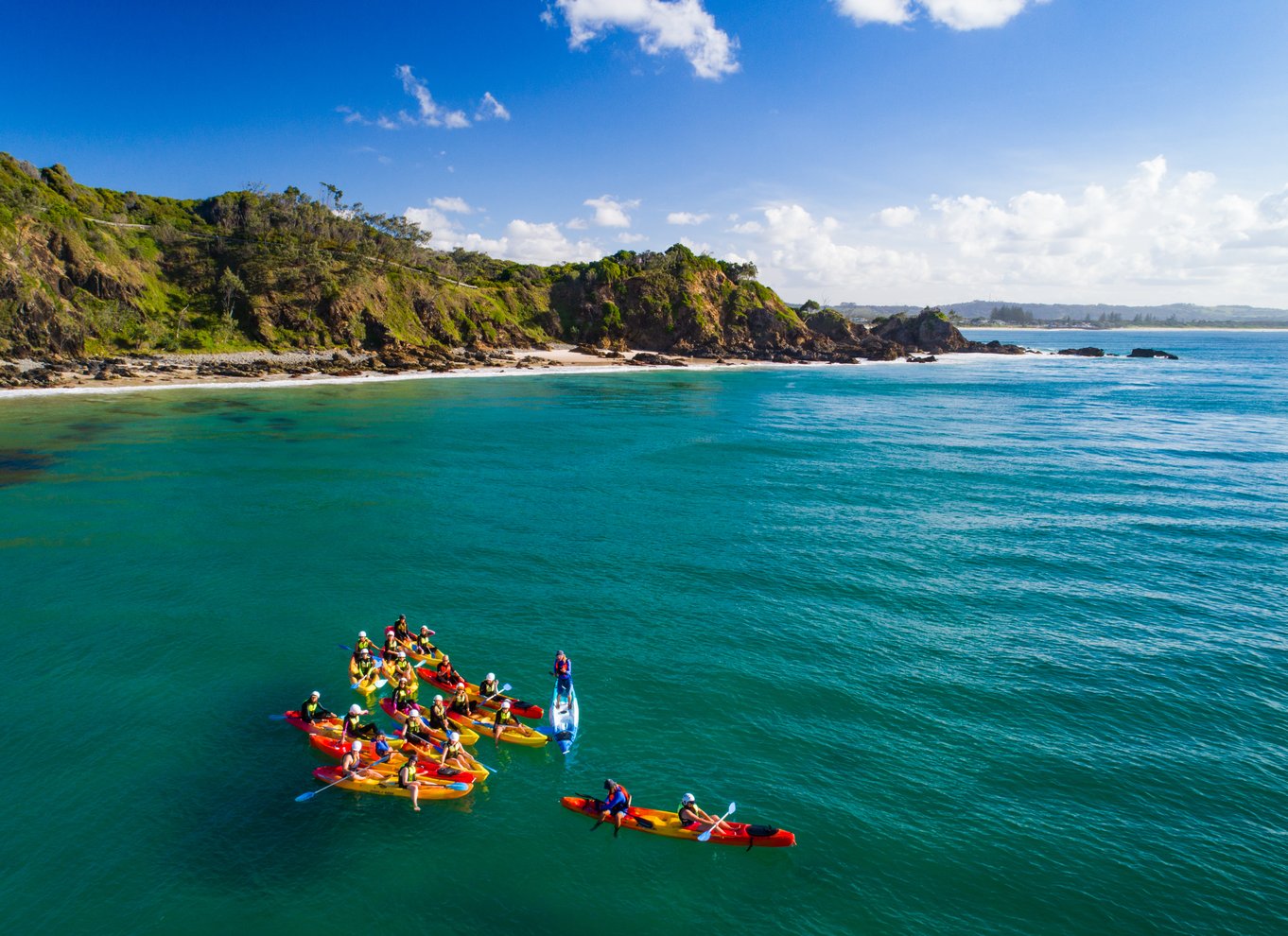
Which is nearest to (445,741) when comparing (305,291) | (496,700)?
(496,700)

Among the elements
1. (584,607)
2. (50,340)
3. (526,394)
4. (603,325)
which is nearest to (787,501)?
(584,607)

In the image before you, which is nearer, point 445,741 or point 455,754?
point 455,754

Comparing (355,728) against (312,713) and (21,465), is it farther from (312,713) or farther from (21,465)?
(21,465)

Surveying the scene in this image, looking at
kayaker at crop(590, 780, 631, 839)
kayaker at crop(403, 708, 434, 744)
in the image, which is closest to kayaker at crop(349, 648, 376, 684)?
kayaker at crop(403, 708, 434, 744)

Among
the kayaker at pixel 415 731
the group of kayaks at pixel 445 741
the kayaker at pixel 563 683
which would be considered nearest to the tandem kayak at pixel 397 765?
the group of kayaks at pixel 445 741

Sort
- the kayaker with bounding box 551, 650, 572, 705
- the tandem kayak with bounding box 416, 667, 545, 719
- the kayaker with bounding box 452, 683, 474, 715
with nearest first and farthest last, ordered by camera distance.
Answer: the kayaker with bounding box 551, 650, 572, 705, the kayaker with bounding box 452, 683, 474, 715, the tandem kayak with bounding box 416, 667, 545, 719

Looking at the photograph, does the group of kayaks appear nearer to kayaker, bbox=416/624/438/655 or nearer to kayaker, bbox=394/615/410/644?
kayaker, bbox=416/624/438/655
